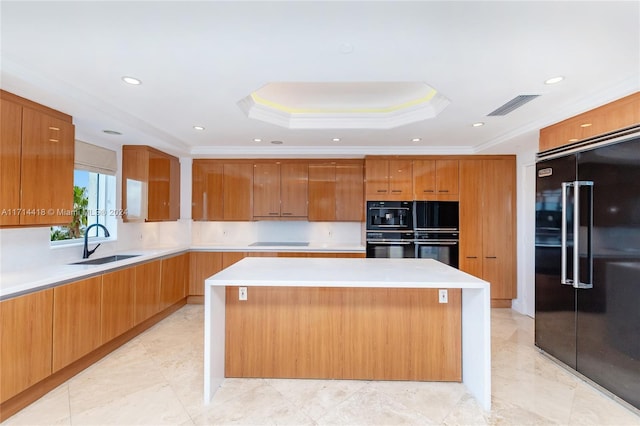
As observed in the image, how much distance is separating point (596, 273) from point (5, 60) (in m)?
4.46

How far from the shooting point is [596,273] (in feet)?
8.03

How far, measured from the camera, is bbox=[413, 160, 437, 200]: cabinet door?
14.9 ft

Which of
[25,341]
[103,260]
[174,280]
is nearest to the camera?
[25,341]

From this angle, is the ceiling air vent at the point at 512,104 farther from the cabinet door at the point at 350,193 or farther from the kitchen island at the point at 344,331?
the cabinet door at the point at 350,193

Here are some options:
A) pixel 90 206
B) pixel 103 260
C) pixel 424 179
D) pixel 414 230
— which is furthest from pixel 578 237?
pixel 90 206

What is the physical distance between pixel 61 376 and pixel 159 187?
8.18 ft

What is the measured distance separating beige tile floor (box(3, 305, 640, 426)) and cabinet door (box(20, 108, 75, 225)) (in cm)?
143

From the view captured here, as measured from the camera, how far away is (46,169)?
2578 millimetres

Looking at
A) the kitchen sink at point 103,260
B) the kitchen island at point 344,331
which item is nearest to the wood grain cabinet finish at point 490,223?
the kitchen island at point 344,331

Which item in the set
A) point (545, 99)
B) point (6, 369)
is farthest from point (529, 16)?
point (6, 369)

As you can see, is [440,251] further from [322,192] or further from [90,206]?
[90,206]

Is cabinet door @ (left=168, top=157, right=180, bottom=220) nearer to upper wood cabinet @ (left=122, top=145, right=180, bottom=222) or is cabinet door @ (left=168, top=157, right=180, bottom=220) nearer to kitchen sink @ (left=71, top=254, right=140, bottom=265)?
upper wood cabinet @ (left=122, top=145, right=180, bottom=222)

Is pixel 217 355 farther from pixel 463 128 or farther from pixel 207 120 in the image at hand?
pixel 463 128

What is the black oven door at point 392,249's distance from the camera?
176 inches
